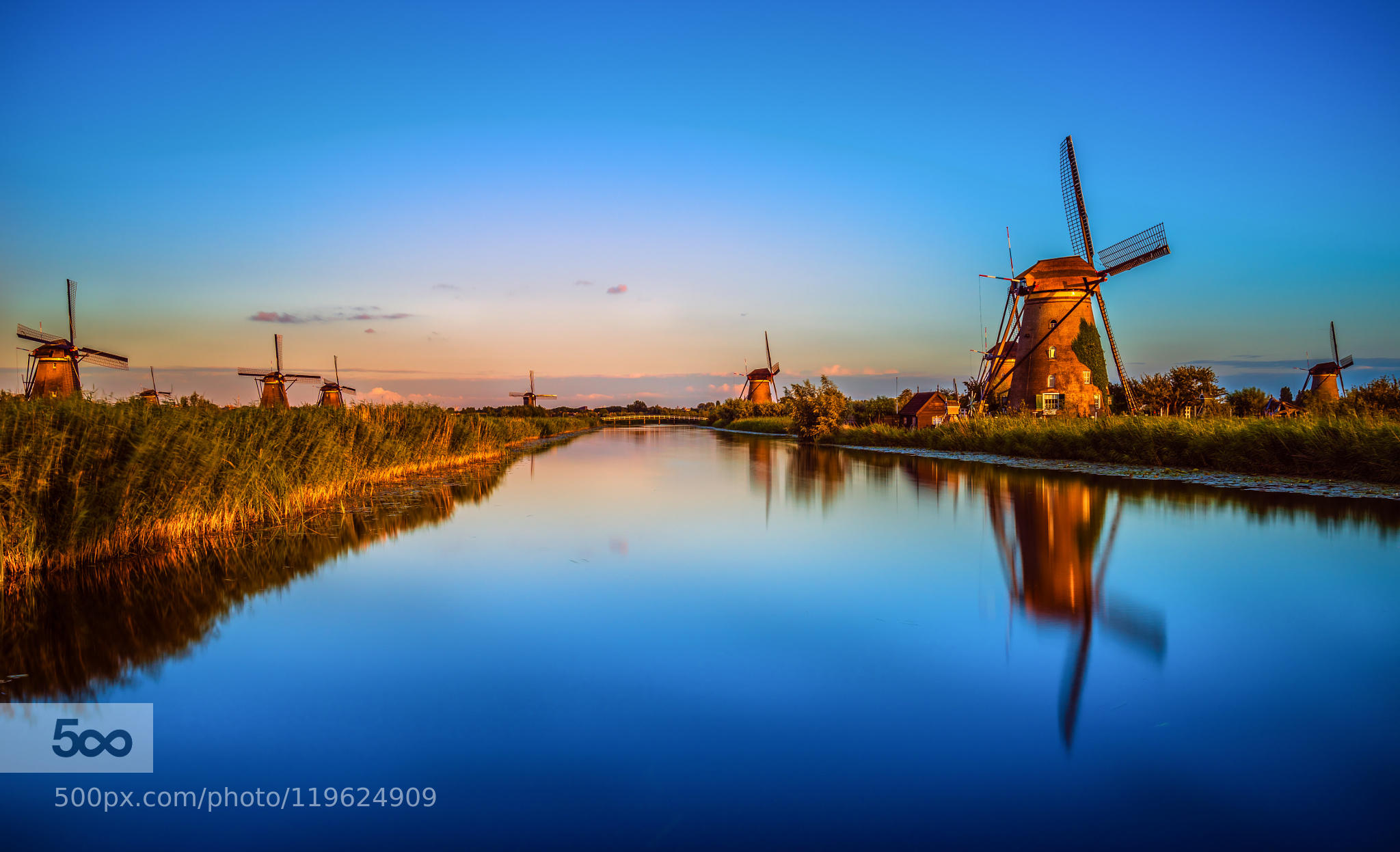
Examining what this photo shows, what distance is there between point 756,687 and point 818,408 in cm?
3228

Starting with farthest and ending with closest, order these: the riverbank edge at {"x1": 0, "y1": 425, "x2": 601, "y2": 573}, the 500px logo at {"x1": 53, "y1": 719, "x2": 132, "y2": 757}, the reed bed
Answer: the reed bed → the riverbank edge at {"x1": 0, "y1": 425, "x2": 601, "y2": 573} → the 500px logo at {"x1": 53, "y1": 719, "x2": 132, "y2": 757}

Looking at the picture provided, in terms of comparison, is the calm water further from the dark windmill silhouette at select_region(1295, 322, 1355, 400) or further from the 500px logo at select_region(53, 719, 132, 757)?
the dark windmill silhouette at select_region(1295, 322, 1355, 400)

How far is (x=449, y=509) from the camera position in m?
12.3

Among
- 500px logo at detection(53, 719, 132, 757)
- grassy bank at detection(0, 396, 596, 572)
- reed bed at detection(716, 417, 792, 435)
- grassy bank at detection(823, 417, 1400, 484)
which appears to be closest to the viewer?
500px logo at detection(53, 719, 132, 757)

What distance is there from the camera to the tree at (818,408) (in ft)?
116

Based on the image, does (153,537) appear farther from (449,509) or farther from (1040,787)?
(1040,787)

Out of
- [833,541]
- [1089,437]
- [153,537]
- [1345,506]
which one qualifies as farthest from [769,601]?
[1089,437]

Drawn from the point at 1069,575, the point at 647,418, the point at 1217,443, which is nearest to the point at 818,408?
the point at 1217,443

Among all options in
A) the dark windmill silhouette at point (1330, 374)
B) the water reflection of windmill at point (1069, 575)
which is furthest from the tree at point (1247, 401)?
the water reflection of windmill at point (1069, 575)

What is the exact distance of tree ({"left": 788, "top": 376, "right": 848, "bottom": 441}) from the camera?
1396 inches

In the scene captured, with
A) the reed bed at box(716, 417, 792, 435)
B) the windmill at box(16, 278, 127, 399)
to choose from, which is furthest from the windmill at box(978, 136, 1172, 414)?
the windmill at box(16, 278, 127, 399)

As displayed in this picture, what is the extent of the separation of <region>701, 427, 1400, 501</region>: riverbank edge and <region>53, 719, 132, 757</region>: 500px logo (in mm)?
16403

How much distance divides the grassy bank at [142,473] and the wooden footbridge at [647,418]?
91.5 metres

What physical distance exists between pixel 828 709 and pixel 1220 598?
456 centimetres
